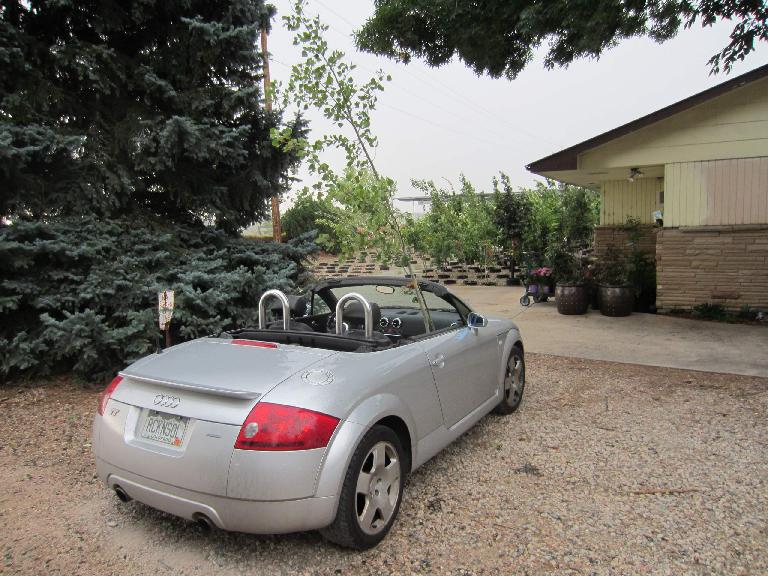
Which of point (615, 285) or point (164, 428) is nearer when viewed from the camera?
point (164, 428)

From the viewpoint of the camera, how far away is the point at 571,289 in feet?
32.0

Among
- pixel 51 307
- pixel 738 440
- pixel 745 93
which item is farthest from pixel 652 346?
pixel 51 307

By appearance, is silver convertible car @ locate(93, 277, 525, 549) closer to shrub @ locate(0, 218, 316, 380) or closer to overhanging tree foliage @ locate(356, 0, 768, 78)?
shrub @ locate(0, 218, 316, 380)

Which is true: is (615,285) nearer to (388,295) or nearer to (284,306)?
(388,295)

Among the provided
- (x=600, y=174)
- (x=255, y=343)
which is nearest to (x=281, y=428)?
(x=255, y=343)

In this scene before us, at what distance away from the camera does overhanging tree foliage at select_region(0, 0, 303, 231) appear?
5523 mm

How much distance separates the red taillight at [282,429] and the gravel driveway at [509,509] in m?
0.64

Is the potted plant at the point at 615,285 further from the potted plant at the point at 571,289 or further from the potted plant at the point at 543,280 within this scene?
the potted plant at the point at 543,280

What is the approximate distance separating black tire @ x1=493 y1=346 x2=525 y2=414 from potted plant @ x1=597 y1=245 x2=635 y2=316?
5.53 meters

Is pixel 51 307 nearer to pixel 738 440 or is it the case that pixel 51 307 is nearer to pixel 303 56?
pixel 303 56

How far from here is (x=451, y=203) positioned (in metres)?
17.0

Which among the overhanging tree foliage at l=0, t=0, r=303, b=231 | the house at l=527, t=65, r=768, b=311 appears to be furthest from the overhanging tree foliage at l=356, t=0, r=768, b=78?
the house at l=527, t=65, r=768, b=311

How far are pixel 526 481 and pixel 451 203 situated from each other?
1430 centimetres

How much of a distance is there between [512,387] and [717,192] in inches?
258
